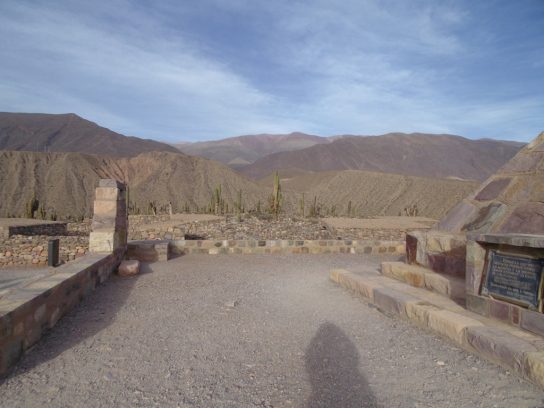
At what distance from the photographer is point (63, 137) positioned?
262ft

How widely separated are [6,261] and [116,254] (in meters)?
10.0

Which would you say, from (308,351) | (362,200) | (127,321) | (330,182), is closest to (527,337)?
(308,351)

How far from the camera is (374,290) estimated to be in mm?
4926

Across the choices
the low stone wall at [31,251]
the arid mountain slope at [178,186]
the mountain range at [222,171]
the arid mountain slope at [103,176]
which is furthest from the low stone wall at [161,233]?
the arid mountain slope at [103,176]

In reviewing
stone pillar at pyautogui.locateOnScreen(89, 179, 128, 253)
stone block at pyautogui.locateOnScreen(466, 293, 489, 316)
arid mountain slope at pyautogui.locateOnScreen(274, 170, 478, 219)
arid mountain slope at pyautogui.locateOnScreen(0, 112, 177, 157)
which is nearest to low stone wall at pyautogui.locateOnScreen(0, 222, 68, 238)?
stone pillar at pyautogui.locateOnScreen(89, 179, 128, 253)

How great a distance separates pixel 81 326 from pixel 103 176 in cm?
4802

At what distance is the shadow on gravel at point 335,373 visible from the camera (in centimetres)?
263

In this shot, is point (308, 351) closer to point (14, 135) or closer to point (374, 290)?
point (374, 290)

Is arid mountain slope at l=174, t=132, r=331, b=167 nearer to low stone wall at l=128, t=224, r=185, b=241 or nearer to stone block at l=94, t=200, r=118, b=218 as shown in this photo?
low stone wall at l=128, t=224, r=185, b=241

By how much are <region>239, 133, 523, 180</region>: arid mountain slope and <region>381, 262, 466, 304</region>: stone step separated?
75.8 m

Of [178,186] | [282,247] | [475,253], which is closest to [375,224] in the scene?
[282,247]

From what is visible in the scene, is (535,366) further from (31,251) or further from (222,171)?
(222,171)

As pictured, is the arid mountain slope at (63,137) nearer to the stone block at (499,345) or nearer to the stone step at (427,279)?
the stone step at (427,279)

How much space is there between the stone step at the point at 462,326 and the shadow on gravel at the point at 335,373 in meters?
0.78
